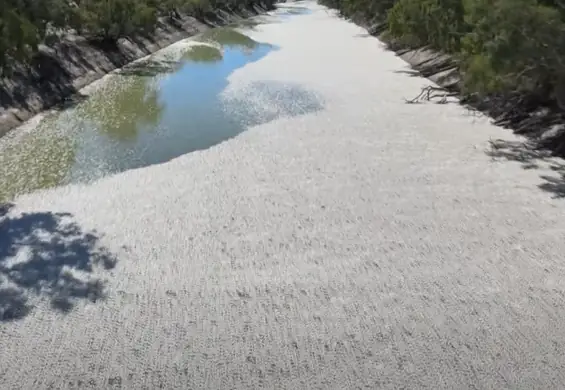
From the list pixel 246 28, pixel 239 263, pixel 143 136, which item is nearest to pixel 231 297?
pixel 239 263

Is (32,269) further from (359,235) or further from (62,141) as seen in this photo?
(62,141)

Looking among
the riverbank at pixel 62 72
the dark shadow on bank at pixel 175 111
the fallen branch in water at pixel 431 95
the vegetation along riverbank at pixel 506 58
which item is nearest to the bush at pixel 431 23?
the vegetation along riverbank at pixel 506 58

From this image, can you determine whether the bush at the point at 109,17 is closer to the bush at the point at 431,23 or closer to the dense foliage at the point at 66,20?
the dense foliage at the point at 66,20

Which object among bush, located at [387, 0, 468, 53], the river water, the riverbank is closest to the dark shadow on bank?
the river water

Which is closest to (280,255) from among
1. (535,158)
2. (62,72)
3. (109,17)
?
(535,158)

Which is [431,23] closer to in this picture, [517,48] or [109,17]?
[517,48]

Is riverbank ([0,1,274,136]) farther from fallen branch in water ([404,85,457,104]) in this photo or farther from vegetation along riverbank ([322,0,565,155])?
vegetation along riverbank ([322,0,565,155])
